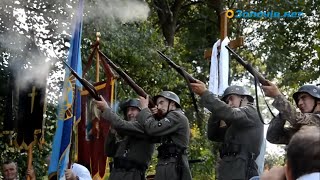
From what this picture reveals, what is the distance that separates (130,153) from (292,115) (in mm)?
2347

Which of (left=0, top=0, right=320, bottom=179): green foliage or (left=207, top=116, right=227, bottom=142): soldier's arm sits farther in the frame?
(left=0, top=0, right=320, bottom=179): green foliage

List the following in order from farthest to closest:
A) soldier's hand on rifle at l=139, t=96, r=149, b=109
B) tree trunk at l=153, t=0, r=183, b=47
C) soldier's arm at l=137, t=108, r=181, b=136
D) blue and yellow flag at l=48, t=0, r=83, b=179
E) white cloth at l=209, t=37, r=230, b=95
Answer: tree trunk at l=153, t=0, r=183, b=47 < blue and yellow flag at l=48, t=0, r=83, b=179 < white cloth at l=209, t=37, r=230, b=95 < soldier's hand on rifle at l=139, t=96, r=149, b=109 < soldier's arm at l=137, t=108, r=181, b=136

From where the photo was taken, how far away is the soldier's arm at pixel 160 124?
22.2 ft

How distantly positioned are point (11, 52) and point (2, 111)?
107 centimetres

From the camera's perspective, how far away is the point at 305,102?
5.71 meters

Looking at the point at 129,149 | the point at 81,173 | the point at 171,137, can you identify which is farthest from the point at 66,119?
the point at 171,137

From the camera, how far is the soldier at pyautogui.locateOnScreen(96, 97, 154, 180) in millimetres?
7137

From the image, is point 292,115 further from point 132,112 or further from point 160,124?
point 132,112

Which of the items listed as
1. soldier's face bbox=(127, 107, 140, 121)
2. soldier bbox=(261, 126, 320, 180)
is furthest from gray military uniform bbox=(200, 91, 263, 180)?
soldier bbox=(261, 126, 320, 180)

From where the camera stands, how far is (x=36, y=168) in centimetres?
1185

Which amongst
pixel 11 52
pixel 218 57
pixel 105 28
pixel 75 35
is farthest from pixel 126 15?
pixel 218 57

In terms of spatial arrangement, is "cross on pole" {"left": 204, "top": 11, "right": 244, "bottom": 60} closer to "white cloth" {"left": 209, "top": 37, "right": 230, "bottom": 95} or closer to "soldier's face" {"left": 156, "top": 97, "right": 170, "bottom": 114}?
"white cloth" {"left": 209, "top": 37, "right": 230, "bottom": 95}

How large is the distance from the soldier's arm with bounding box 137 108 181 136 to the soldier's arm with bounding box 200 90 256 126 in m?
0.57

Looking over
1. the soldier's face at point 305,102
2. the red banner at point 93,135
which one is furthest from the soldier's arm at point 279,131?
the red banner at point 93,135
